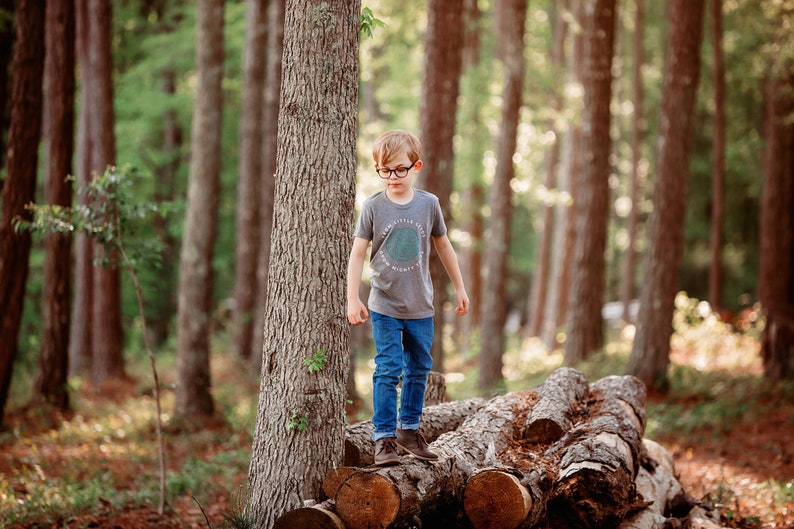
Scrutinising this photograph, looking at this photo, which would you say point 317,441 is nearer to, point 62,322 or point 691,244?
point 62,322

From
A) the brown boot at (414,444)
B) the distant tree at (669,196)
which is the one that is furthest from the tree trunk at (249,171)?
the brown boot at (414,444)

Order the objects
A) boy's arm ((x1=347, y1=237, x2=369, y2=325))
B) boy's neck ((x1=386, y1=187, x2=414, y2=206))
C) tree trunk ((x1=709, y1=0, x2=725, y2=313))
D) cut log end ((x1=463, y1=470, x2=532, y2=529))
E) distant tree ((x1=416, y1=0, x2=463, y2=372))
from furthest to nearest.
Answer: tree trunk ((x1=709, y1=0, x2=725, y2=313))
distant tree ((x1=416, y1=0, x2=463, y2=372))
boy's neck ((x1=386, y1=187, x2=414, y2=206))
boy's arm ((x1=347, y1=237, x2=369, y2=325))
cut log end ((x1=463, y1=470, x2=532, y2=529))

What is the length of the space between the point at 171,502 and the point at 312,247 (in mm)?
3937

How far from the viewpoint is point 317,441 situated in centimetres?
511

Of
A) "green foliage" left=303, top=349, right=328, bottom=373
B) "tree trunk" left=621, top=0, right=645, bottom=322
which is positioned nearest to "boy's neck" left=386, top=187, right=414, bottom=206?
"green foliage" left=303, top=349, right=328, bottom=373

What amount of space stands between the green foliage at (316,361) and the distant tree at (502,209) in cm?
975

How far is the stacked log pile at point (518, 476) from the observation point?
480 cm

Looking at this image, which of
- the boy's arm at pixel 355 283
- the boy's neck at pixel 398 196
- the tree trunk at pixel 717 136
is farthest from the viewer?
the tree trunk at pixel 717 136

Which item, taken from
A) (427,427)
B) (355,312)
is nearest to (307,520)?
(355,312)

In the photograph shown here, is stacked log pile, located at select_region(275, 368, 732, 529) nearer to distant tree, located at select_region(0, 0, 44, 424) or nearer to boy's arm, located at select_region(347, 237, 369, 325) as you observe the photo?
boy's arm, located at select_region(347, 237, 369, 325)

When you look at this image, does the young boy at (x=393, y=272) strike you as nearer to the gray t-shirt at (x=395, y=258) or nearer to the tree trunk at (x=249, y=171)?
the gray t-shirt at (x=395, y=258)

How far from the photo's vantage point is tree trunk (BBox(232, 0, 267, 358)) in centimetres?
1678

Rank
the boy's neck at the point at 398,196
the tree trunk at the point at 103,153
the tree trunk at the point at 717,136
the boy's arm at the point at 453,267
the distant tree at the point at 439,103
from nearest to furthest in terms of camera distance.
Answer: the boy's neck at the point at 398,196 → the boy's arm at the point at 453,267 → the distant tree at the point at 439,103 → the tree trunk at the point at 103,153 → the tree trunk at the point at 717,136

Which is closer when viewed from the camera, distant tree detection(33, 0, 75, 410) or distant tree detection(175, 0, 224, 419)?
distant tree detection(175, 0, 224, 419)
